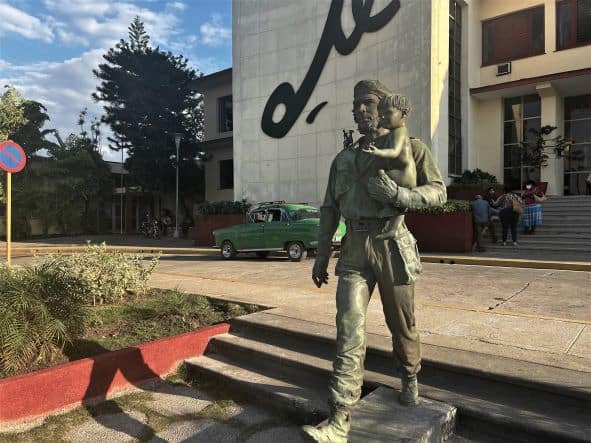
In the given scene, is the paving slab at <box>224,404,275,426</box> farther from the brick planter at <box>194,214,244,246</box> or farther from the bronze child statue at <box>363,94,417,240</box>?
the brick planter at <box>194,214,244,246</box>

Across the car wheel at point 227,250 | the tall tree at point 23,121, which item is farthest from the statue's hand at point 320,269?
the tall tree at point 23,121

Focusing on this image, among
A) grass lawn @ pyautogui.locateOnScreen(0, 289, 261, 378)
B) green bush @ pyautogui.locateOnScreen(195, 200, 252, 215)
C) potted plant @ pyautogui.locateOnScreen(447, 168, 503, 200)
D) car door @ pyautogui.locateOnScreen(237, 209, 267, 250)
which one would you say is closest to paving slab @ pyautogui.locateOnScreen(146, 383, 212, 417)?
grass lawn @ pyautogui.locateOnScreen(0, 289, 261, 378)

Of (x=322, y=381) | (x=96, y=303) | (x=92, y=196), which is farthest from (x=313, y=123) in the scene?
(x=92, y=196)

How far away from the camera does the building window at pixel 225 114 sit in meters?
27.9

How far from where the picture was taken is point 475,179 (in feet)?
54.5

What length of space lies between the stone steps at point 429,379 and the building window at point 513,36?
17094 millimetres

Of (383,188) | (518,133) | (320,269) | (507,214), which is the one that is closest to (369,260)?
(320,269)

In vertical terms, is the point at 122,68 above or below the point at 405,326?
above

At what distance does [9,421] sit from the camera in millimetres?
3338

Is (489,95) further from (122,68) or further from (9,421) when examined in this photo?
(122,68)

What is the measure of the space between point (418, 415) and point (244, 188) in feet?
60.5

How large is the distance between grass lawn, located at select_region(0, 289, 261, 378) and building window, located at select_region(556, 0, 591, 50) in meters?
16.8

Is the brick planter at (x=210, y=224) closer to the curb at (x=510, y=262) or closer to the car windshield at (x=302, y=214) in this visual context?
the car windshield at (x=302, y=214)
